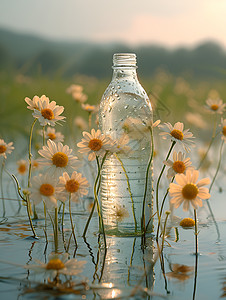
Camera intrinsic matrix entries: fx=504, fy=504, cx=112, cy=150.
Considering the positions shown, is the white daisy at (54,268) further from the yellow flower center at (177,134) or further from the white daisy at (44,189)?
the yellow flower center at (177,134)

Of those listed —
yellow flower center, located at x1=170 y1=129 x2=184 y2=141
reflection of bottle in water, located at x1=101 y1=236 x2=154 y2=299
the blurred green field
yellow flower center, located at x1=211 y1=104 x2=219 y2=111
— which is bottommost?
reflection of bottle in water, located at x1=101 y1=236 x2=154 y2=299

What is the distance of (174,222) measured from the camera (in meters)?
1.75

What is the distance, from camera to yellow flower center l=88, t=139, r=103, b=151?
1409 millimetres

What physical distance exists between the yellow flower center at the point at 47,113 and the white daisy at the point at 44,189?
0.27 meters

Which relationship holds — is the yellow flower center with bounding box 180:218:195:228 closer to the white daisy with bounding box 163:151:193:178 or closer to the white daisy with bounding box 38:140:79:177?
the white daisy with bounding box 163:151:193:178

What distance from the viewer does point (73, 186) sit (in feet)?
4.42

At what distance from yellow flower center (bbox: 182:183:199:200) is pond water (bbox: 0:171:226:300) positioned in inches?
7.1

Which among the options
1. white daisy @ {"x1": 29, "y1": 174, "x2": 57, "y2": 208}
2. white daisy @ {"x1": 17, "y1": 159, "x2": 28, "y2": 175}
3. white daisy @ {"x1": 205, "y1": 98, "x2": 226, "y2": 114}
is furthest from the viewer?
white daisy @ {"x1": 17, "y1": 159, "x2": 28, "y2": 175}

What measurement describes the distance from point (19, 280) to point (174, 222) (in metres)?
0.74

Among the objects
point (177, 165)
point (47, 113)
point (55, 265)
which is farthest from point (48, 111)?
point (55, 265)

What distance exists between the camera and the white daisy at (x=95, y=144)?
1409 millimetres

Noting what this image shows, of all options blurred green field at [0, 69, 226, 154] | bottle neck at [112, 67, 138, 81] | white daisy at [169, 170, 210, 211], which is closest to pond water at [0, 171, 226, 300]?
white daisy at [169, 170, 210, 211]

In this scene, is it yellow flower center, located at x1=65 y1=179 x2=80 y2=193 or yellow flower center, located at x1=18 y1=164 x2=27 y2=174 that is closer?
yellow flower center, located at x1=65 y1=179 x2=80 y2=193

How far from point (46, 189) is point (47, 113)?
0.31 m
